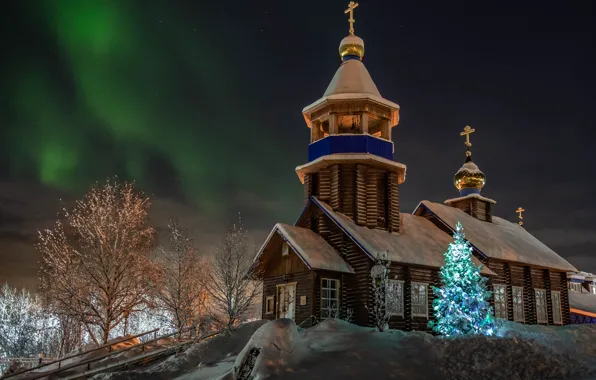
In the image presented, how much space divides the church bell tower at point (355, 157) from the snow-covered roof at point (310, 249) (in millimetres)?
1479

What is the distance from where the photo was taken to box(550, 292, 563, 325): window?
31.2 meters

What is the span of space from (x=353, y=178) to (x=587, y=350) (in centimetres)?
1183

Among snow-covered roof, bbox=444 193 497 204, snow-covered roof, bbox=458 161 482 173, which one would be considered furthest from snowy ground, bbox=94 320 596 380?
snow-covered roof, bbox=458 161 482 173

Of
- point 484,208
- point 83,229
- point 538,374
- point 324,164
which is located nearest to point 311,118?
point 324,164

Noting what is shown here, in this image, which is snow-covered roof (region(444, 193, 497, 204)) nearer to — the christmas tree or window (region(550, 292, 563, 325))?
window (region(550, 292, 563, 325))

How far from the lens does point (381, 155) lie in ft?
84.1

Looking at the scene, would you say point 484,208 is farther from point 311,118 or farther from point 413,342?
point 413,342

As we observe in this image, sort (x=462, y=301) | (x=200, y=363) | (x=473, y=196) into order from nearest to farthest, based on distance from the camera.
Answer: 1. (x=200, y=363)
2. (x=462, y=301)
3. (x=473, y=196)

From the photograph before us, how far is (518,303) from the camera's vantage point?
28.9 m

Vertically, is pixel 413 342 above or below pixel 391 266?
below

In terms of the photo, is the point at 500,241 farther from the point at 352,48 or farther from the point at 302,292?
the point at 302,292

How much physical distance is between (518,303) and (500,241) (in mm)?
3510

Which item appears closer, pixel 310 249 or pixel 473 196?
pixel 310 249

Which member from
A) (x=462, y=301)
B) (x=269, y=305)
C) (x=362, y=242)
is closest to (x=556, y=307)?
(x=462, y=301)
